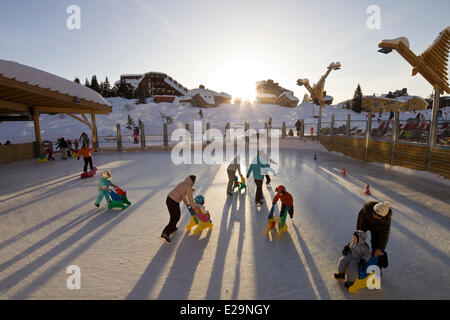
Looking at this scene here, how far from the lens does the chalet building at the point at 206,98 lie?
5419 centimetres

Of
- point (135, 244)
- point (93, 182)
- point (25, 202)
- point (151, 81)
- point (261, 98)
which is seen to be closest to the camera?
point (135, 244)

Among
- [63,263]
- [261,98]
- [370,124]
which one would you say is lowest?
[63,263]

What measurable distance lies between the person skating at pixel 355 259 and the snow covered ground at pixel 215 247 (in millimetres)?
227

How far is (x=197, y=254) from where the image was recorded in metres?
3.94

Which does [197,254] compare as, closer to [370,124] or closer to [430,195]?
[430,195]

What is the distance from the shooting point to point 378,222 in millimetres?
3160

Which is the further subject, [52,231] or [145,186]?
[145,186]

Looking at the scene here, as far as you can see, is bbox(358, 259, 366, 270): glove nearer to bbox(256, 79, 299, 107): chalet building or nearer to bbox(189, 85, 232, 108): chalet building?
bbox(189, 85, 232, 108): chalet building

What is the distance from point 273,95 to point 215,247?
71.0 metres

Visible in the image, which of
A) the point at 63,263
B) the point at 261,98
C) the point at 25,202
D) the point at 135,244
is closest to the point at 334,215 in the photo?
the point at 135,244

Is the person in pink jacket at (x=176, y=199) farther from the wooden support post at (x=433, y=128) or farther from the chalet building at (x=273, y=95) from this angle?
the chalet building at (x=273, y=95)

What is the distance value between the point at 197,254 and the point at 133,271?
1053mm

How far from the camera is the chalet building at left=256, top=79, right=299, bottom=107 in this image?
6569cm
